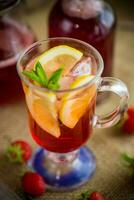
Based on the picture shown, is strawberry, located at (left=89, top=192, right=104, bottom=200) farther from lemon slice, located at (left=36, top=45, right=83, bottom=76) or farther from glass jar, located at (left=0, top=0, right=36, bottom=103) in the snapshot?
glass jar, located at (left=0, top=0, right=36, bottom=103)

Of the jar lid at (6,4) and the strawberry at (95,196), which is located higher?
the jar lid at (6,4)

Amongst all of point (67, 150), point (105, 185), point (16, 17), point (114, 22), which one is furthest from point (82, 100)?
point (16, 17)

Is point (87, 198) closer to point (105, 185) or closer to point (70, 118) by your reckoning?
point (105, 185)

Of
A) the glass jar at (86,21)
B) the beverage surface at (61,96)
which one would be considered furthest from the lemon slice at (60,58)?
the glass jar at (86,21)

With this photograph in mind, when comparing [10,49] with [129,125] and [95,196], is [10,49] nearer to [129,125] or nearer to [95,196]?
[129,125]

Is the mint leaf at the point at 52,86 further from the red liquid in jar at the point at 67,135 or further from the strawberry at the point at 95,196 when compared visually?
the strawberry at the point at 95,196

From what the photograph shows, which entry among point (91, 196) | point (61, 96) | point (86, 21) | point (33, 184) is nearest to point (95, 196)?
point (91, 196)
